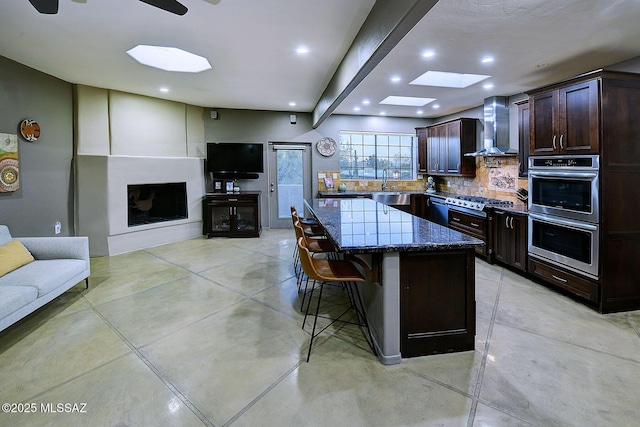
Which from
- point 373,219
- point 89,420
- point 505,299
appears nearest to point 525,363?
point 505,299

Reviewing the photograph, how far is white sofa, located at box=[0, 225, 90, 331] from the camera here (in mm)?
2494

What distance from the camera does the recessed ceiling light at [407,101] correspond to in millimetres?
5480

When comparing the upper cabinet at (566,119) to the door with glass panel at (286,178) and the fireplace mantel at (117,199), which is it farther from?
the fireplace mantel at (117,199)

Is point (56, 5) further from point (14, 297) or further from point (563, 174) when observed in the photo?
point (563, 174)

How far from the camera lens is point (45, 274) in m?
2.95

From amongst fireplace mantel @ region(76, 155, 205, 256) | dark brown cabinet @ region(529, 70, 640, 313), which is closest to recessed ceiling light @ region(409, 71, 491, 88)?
dark brown cabinet @ region(529, 70, 640, 313)

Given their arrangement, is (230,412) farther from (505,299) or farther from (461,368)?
(505,299)

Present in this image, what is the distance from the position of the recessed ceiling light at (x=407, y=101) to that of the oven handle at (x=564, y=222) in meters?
2.77

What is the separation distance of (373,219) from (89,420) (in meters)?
2.54

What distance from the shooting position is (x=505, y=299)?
3.31 m

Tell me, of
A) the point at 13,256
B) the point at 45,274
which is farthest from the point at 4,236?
the point at 45,274

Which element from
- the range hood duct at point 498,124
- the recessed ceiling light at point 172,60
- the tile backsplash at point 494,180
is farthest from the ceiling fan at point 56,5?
the tile backsplash at point 494,180

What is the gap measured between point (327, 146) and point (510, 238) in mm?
4220

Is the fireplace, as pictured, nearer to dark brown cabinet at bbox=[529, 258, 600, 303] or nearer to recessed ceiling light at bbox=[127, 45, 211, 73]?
recessed ceiling light at bbox=[127, 45, 211, 73]
